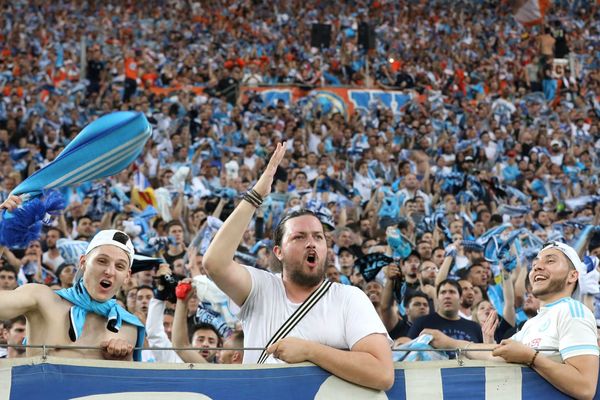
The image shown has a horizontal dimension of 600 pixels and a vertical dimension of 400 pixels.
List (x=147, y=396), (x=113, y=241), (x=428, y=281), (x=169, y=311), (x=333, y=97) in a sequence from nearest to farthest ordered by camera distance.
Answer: (x=147, y=396) → (x=113, y=241) → (x=169, y=311) → (x=428, y=281) → (x=333, y=97)

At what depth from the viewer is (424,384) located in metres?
3.35

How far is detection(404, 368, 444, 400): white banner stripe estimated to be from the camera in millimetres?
3318

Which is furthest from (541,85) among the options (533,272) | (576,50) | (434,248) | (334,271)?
(533,272)

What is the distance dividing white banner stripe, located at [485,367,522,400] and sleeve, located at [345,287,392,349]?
42 centimetres

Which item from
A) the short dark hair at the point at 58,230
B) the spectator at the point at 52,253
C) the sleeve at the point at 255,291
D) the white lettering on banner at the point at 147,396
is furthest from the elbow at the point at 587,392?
the short dark hair at the point at 58,230

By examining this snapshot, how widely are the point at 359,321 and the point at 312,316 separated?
165 millimetres

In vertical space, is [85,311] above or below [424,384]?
above

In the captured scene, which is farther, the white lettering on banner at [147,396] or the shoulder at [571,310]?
the shoulder at [571,310]

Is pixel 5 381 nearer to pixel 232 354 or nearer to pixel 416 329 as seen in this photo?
pixel 232 354

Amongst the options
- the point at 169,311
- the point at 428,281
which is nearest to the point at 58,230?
the point at 169,311

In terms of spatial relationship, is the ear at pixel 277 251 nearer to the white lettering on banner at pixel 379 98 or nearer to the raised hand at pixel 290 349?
the raised hand at pixel 290 349

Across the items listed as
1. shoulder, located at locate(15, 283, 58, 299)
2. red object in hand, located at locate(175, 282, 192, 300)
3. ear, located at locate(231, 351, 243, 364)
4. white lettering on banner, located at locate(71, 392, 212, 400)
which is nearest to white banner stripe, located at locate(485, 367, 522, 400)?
white lettering on banner, located at locate(71, 392, 212, 400)

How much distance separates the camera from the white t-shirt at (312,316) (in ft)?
10.6

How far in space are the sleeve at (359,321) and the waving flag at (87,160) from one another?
3.85 feet
